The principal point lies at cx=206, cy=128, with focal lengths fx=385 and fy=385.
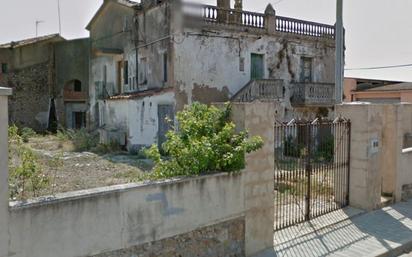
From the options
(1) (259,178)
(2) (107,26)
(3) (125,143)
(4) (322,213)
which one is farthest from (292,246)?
(2) (107,26)

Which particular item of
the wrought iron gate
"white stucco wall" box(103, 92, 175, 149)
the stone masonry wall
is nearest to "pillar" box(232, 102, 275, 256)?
the wrought iron gate

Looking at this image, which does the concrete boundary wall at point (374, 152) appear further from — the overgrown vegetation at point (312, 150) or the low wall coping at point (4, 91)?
the low wall coping at point (4, 91)

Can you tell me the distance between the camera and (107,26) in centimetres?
2319

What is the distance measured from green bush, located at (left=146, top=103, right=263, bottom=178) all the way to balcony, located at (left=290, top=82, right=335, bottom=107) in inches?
559

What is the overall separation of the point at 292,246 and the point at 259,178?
1.24 meters

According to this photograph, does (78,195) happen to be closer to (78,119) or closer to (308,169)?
(308,169)

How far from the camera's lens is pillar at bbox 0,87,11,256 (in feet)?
11.4

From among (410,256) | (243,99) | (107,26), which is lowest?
(410,256)

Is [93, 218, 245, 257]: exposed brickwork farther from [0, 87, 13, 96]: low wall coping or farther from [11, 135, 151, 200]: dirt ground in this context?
[11, 135, 151, 200]: dirt ground

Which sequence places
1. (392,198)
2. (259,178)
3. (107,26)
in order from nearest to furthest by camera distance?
(259,178) → (392,198) → (107,26)

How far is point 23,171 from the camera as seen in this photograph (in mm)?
4129

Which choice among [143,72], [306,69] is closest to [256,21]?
[306,69]

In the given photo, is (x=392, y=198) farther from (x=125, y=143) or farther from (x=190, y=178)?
(x=125, y=143)

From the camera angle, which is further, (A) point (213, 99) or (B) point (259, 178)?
(A) point (213, 99)
